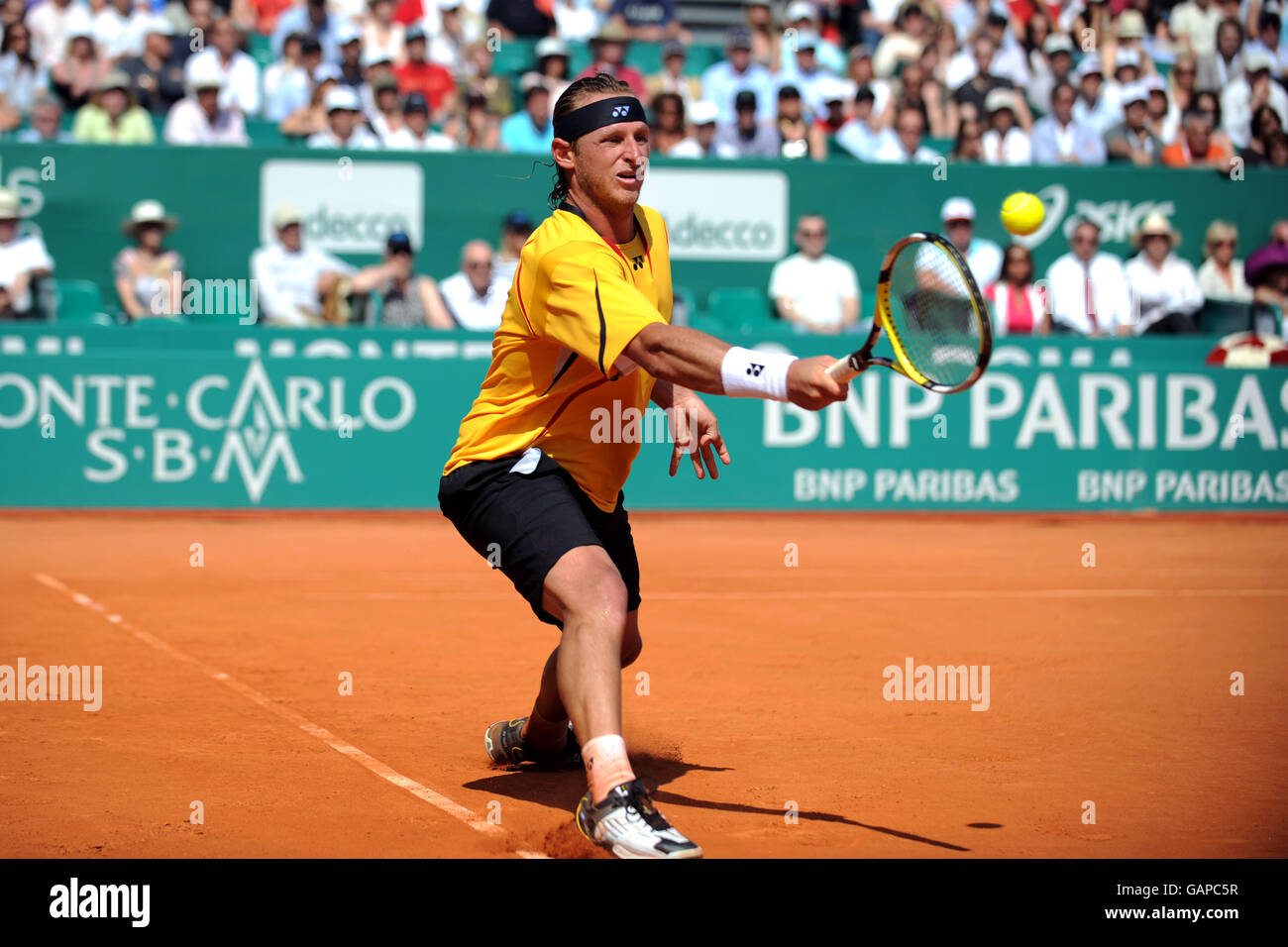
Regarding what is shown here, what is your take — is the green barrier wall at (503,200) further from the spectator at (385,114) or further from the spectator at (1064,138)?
the spectator at (1064,138)

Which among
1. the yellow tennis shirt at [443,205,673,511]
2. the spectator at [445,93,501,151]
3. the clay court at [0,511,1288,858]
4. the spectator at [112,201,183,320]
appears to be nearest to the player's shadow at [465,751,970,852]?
the clay court at [0,511,1288,858]

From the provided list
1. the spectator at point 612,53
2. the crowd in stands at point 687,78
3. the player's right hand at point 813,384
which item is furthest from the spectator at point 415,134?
the player's right hand at point 813,384

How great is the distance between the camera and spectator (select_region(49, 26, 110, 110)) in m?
14.4

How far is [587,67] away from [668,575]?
7454 mm

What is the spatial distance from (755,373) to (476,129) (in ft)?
36.9

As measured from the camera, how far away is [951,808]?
187 inches

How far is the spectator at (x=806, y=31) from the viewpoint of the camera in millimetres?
16797

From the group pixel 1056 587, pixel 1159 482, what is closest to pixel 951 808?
pixel 1056 587

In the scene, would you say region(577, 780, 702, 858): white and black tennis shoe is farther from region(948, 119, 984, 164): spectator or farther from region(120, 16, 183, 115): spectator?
region(120, 16, 183, 115): spectator

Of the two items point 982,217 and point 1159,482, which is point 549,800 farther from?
point 982,217

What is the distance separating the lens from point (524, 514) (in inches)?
176

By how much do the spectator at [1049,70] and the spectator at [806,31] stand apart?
6.91 ft

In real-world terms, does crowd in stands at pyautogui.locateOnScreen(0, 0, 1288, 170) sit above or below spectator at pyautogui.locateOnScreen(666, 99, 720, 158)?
above

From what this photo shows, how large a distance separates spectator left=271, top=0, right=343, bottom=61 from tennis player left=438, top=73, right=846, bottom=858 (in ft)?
37.5
